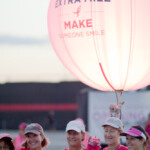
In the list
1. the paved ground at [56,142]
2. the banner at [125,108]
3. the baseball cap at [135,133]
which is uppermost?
the baseball cap at [135,133]

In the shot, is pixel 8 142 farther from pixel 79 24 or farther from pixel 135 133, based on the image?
pixel 79 24

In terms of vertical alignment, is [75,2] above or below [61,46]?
above

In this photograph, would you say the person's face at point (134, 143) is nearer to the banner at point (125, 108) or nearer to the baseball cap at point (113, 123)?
the baseball cap at point (113, 123)

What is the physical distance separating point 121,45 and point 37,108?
102 feet

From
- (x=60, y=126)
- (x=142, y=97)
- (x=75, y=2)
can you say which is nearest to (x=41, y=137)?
(x=75, y=2)

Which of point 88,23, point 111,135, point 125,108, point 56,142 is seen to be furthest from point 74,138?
point 56,142

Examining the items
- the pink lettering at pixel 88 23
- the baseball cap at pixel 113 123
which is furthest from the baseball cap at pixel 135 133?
the pink lettering at pixel 88 23

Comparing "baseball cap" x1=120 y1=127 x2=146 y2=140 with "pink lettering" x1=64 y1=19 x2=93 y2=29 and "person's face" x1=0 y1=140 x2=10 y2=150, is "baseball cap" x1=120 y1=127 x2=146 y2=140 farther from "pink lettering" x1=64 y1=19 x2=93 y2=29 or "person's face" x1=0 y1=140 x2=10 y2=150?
"pink lettering" x1=64 y1=19 x2=93 y2=29

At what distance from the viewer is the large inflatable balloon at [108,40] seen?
8188mm

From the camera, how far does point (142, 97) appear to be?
16.5m

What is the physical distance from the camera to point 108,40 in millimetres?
8273

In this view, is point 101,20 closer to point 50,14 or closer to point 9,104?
point 50,14

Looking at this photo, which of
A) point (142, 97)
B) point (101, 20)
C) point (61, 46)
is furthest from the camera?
point (142, 97)

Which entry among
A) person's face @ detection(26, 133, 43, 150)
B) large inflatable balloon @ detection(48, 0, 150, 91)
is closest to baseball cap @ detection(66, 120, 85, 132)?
person's face @ detection(26, 133, 43, 150)
